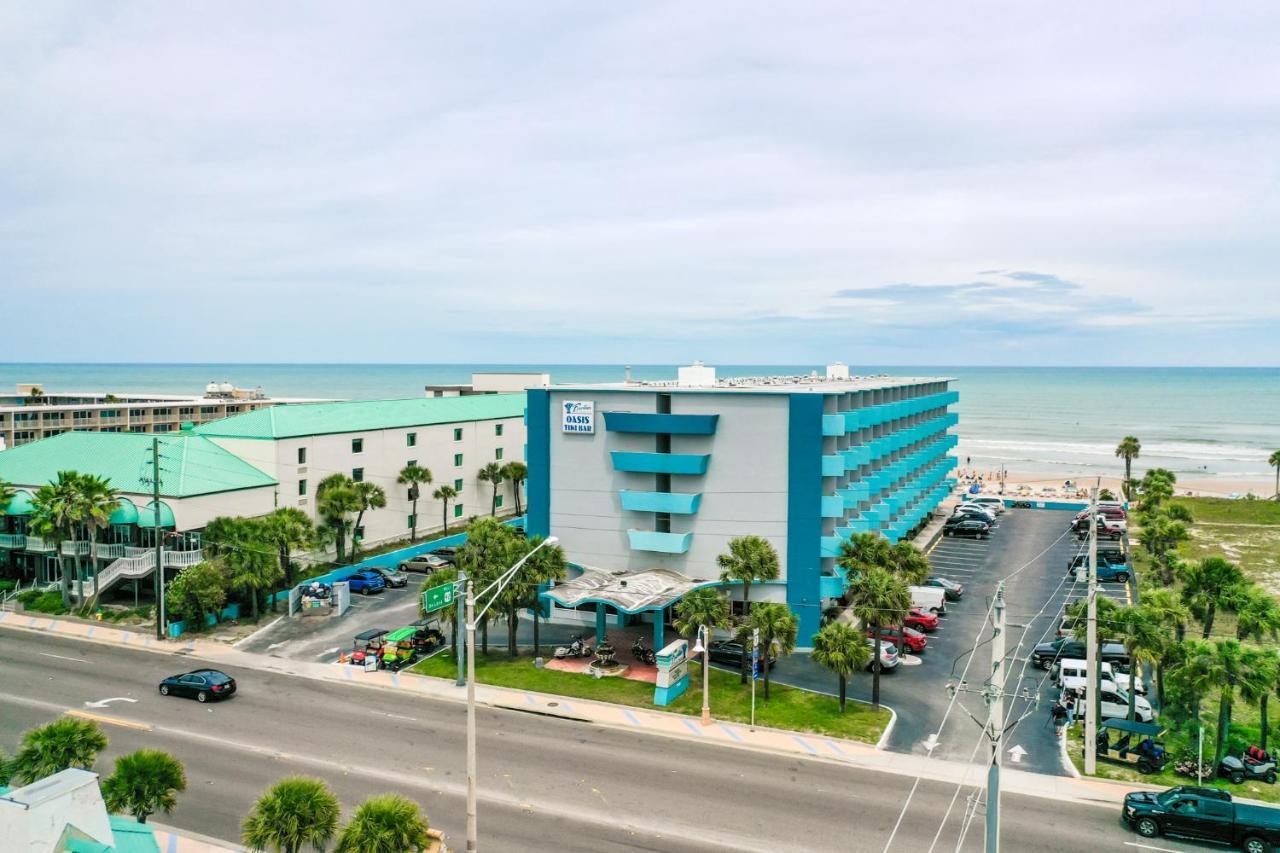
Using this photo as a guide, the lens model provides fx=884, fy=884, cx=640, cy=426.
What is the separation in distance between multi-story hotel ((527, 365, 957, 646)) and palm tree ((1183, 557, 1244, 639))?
1717 cm

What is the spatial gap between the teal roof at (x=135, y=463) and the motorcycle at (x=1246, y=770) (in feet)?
182

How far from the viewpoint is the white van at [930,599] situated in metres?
55.3

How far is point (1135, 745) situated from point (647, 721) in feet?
64.4

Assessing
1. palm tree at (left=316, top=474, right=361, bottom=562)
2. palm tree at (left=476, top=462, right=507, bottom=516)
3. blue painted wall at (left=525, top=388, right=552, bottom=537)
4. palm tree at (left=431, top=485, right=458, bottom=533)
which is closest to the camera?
blue painted wall at (left=525, top=388, right=552, bottom=537)

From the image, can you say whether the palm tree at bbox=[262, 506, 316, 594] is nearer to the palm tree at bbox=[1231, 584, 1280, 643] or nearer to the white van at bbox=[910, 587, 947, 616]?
the white van at bbox=[910, 587, 947, 616]


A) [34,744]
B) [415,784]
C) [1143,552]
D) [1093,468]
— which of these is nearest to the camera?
[34,744]

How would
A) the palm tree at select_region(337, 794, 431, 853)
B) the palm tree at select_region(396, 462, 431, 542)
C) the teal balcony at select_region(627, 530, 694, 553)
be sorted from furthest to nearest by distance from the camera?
the palm tree at select_region(396, 462, 431, 542) < the teal balcony at select_region(627, 530, 694, 553) < the palm tree at select_region(337, 794, 431, 853)

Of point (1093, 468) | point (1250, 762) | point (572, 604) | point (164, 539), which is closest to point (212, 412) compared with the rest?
point (164, 539)

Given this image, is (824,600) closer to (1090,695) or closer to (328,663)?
(1090,695)

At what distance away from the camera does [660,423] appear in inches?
2016

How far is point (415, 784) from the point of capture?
105 ft

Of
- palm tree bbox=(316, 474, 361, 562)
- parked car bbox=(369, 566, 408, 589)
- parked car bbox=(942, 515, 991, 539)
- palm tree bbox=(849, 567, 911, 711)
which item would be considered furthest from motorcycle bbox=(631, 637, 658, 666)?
parked car bbox=(942, 515, 991, 539)

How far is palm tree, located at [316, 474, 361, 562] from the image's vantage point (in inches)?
2516

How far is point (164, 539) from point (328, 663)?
55.5 ft
